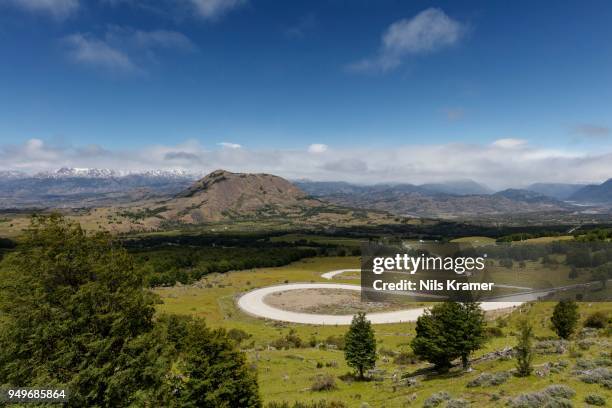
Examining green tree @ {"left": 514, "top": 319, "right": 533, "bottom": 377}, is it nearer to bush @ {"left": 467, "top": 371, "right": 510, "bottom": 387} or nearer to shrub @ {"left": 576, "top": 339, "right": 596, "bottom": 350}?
bush @ {"left": 467, "top": 371, "right": 510, "bottom": 387}

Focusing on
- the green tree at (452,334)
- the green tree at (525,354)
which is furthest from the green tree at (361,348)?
the green tree at (525,354)

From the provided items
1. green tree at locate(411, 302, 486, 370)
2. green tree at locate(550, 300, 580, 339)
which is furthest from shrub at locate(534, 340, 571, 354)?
green tree at locate(550, 300, 580, 339)

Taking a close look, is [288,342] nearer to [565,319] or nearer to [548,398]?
[565,319]

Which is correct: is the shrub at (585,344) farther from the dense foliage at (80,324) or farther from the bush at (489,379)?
the dense foliage at (80,324)

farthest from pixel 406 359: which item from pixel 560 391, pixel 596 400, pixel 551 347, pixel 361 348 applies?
pixel 596 400

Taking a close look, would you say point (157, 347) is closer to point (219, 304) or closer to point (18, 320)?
point (18, 320)

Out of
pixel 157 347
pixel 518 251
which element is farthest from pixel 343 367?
pixel 518 251
